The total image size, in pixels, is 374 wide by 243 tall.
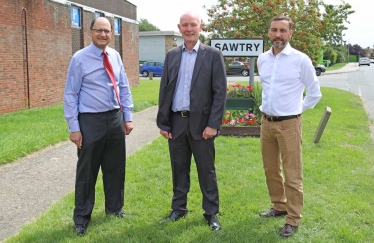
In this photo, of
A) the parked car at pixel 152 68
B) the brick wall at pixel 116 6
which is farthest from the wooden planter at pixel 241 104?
the parked car at pixel 152 68

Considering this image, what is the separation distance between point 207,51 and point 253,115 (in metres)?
5.22

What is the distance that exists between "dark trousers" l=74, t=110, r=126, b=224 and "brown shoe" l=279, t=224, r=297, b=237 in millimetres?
1731

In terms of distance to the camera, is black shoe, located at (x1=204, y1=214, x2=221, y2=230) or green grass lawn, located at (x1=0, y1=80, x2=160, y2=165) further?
green grass lawn, located at (x1=0, y1=80, x2=160, y2=165)

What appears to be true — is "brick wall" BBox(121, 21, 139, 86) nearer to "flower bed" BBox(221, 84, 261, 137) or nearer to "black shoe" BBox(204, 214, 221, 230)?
"flower bed" BBox(221, 84, 261, 137)

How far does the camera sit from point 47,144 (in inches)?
312

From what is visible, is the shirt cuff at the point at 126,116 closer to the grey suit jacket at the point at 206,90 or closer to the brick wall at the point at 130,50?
the grey suit jacket at the point at 206,90

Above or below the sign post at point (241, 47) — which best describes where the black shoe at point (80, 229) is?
below

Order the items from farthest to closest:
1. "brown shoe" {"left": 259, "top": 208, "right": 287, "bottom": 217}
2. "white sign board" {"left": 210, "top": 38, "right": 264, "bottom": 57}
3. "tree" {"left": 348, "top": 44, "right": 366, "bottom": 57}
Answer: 1. "tree" {"left": 348, "top": 44, "right": 366, "bottom": 57}
2. "white sign board" {"left": 210, "top": 38, "right": 264, "bottom": 57}
3. "brown shoe" {"left": 259, "top": 208, "right": 287, "bottom": 217}

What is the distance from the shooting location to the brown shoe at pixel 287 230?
3934mm

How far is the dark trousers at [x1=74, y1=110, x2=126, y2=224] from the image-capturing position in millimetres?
4043

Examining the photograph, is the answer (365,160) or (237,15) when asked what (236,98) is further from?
(237,15)

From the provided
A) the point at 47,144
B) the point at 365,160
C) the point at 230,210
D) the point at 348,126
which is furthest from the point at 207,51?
the point at 348,126

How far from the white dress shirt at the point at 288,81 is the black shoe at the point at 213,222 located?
1201mm

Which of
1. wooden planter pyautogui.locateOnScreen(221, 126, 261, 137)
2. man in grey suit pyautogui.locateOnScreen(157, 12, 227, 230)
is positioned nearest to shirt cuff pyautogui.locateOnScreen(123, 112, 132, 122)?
man in grey suit pyautogui.locateOnScreen(157, 12, 227, 230)
